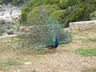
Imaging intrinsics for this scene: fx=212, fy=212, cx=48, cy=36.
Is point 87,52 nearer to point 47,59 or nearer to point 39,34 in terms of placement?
point 47,59

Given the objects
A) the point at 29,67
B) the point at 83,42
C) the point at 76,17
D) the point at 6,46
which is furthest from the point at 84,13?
the point at 29,67

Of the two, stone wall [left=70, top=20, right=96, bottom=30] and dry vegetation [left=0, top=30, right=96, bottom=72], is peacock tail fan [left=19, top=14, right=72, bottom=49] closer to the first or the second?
dry vegetation [left=0, top=30, right=96, bottom=72]

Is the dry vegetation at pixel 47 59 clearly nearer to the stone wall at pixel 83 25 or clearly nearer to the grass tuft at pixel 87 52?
the grass tuft at pixel 87 52

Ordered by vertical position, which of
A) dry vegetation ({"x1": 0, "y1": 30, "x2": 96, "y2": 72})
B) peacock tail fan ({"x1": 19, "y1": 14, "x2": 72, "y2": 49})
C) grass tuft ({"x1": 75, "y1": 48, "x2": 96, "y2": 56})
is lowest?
grass tuft ({"x1": 75, "y1": 48, "x2": 96, "y2": 56})

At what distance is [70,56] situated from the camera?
649cm

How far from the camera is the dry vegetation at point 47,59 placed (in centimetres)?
512

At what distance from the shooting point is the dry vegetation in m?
5.12

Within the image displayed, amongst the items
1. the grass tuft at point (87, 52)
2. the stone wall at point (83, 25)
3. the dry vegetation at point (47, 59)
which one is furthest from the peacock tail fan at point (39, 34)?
the stone wall at point (83, 25)

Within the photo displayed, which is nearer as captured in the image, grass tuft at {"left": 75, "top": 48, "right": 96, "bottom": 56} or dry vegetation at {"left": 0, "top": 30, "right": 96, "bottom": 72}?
dry vegetation at {"left": 0, "top": 30, "right": 96, "bottom": 72}

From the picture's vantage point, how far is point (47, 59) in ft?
20.0

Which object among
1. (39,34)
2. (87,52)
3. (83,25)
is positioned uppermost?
(39,34)

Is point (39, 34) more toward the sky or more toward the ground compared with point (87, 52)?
more toward the sky

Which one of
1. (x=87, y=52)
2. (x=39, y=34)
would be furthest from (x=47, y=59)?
(x=87, y=52)

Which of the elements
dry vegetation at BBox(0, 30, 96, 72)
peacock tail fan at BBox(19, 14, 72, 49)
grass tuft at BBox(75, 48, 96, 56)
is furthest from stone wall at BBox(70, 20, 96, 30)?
peacock tail fan at BBox(19, 14, 72, 49)
